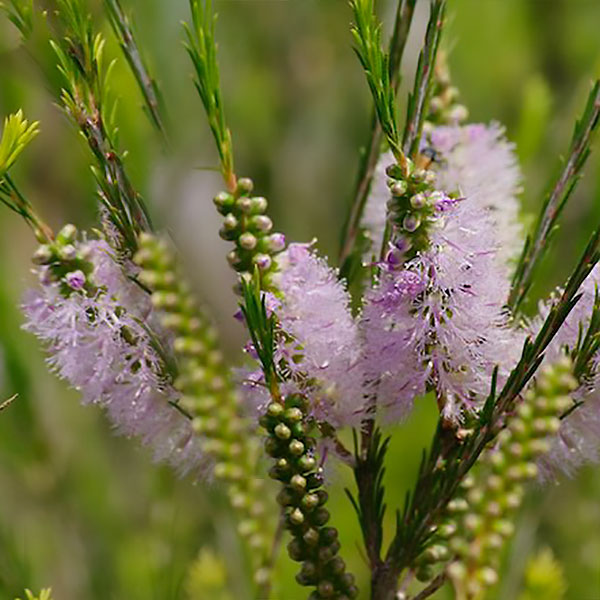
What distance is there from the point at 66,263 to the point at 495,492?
0.31 meters

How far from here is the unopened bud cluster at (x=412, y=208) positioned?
51 cm

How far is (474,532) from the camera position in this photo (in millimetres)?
652

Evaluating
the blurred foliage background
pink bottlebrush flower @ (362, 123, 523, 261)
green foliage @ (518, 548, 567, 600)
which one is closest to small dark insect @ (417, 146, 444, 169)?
pink bottlebrush flower @ (362, 123, 523, 261)

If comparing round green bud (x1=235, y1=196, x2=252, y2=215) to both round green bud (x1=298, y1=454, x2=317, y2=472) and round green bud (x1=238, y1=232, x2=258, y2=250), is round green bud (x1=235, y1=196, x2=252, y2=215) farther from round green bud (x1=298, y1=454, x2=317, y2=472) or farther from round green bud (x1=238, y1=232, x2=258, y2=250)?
round green bud (x1=298, y1=454, x2=317, y2=472)

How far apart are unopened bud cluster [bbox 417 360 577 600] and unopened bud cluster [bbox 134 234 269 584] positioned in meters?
0.14

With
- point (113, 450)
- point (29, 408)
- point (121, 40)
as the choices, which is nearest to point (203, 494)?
Answer: point (29, 408)

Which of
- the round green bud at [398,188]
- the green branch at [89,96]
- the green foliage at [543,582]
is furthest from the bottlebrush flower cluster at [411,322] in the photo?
the green foliage at [543,582]

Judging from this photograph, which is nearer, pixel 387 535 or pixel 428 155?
pixel 428 155

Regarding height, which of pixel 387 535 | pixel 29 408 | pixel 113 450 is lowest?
pixel 387 535

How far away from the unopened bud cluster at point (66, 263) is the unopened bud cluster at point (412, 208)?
0.56 ft

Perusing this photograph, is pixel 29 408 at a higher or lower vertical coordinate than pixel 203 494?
higher

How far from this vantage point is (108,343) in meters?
0.56

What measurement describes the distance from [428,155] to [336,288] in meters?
0.13

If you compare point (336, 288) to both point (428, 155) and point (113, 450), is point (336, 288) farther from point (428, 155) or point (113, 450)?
point (113, 450)
